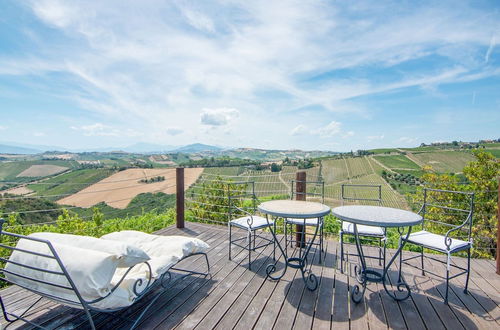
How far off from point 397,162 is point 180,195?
2849cm

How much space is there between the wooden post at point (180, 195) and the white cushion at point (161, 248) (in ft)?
5.88

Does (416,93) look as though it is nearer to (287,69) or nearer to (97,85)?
(287,69)

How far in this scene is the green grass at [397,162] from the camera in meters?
25.4

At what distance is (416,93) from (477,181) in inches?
610

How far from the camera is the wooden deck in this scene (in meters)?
1.89

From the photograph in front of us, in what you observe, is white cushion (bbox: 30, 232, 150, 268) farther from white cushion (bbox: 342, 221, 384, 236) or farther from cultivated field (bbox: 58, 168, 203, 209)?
white cushion (bbox: 342, 221, 384, 236)

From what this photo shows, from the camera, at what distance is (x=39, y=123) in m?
29.5

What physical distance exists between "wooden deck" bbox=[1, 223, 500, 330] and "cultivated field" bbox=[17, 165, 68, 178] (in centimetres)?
2646

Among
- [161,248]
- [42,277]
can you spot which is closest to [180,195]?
[161,248]

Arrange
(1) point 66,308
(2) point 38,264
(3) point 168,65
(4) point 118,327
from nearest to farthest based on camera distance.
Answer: (2) point 38,264 → (4) point 118,327 → (1) point 66,308 → (3) point 168,65

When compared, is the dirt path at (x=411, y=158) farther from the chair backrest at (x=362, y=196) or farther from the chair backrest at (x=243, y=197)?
the chair backrest at (x=243, y=197)

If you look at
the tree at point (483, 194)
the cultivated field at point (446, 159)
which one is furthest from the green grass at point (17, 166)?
the cultivated field at point (446, 159)

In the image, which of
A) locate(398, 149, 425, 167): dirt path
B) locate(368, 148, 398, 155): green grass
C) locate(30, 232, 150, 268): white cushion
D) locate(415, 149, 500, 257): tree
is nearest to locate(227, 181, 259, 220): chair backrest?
locate(30, 232, 150, 268): white cushion

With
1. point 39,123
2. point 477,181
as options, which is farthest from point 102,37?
point 39,123
